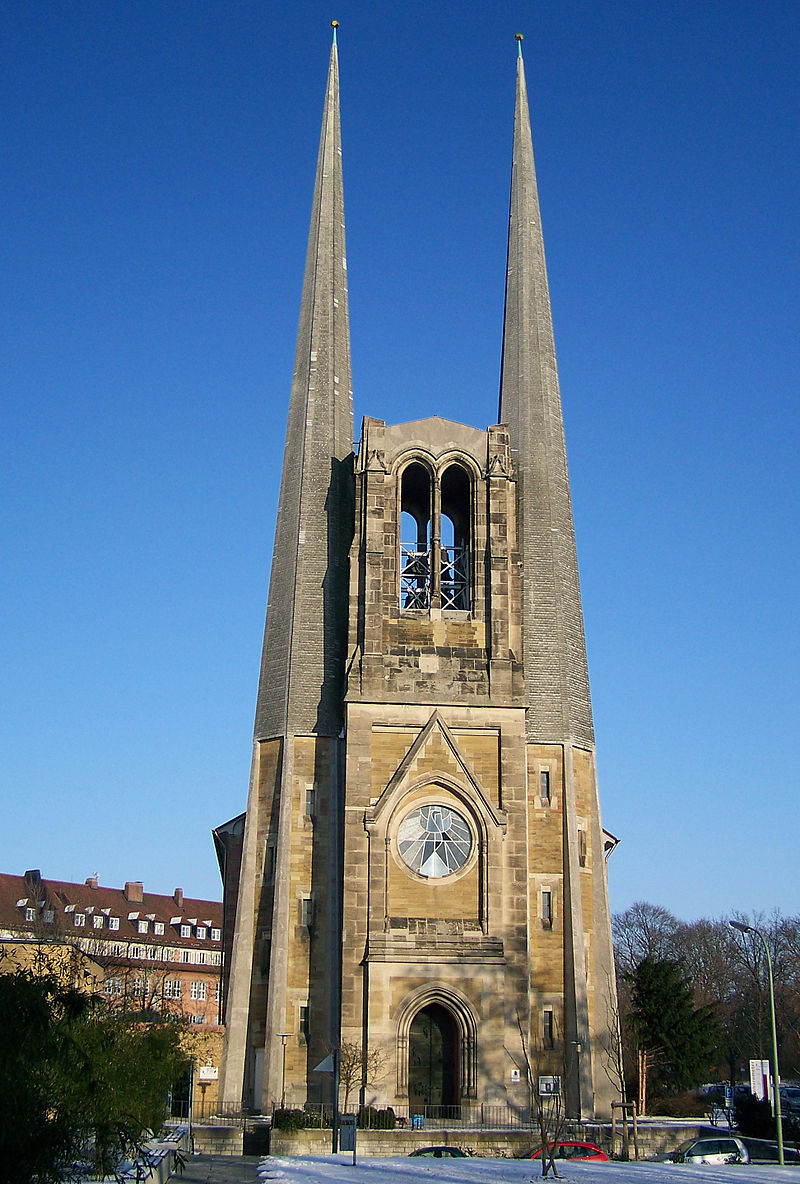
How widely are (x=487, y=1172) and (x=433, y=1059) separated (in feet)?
42.7

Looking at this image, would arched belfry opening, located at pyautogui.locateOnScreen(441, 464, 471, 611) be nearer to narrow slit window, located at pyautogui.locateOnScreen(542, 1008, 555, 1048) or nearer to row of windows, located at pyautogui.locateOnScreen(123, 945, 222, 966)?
narrow slit window, located at pyautogui.locateOnScreen(542, 1008, 555, 1048)

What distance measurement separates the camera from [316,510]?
4978 centimetres

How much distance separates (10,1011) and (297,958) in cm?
2803

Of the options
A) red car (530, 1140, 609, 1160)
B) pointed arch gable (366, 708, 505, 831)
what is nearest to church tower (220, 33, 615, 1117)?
pointed arch gable (366, 708, 505, 831)

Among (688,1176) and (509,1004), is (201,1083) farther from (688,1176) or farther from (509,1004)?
(688,1176)

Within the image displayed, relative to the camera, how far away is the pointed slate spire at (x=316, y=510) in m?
47.3

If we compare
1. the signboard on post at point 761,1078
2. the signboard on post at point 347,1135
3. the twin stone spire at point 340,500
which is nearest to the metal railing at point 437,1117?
the signboard on post at point 347,1135

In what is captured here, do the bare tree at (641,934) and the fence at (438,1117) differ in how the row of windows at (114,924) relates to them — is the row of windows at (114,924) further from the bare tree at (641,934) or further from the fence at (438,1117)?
the fence at (438,1117)

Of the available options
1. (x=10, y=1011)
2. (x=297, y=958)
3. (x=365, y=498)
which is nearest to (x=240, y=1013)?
(x=297, y=958)

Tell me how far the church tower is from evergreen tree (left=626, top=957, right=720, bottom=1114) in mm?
3265

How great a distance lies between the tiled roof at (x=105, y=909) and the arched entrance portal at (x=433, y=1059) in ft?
159

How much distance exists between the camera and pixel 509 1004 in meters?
41.5

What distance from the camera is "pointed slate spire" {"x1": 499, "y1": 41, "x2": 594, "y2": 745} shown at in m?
47.8

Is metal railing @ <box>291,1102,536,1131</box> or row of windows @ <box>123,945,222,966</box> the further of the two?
row of windows @ <box>123,945,222,966</box>
